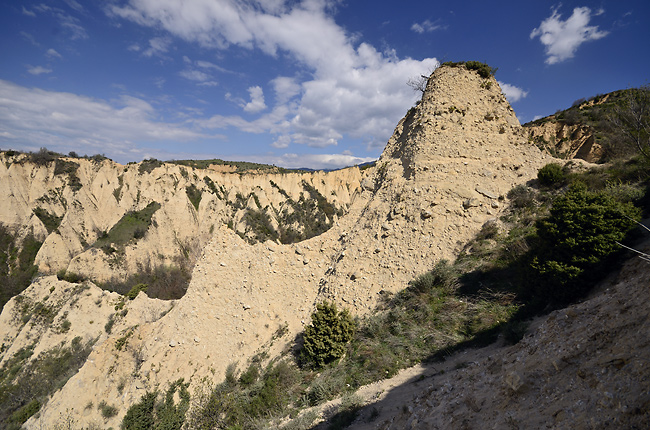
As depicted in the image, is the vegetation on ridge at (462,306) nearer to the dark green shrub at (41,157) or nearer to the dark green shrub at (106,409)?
the dark green shrub at (106,409)

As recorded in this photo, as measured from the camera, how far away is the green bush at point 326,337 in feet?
27.1

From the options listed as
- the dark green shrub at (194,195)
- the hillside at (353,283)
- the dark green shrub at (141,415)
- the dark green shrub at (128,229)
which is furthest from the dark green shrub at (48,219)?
the dark green shrub at (141,415)

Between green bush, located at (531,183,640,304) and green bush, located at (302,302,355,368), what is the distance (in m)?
5.21

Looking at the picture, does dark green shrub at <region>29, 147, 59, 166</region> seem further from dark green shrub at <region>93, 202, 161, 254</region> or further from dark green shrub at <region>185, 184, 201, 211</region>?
dark green shrub at <region>185, 184, 201, 211</region>

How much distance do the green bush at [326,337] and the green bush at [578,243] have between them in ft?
17.1

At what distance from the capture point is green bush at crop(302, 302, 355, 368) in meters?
8.26

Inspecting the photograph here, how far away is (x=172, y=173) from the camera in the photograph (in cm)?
4853

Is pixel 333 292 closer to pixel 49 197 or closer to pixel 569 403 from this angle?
pixel 569 403

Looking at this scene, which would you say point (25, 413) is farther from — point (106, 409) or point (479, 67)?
point (479, 67)

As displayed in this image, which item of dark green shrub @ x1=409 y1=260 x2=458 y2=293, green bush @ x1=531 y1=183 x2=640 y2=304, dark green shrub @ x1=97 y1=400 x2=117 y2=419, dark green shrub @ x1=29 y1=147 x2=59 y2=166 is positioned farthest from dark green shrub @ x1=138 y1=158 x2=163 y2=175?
green bush @ x1=531 y1=183 x2=640 y2=304

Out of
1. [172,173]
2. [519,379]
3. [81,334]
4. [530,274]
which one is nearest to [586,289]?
[530,274]

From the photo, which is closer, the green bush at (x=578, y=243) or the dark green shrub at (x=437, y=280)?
the green bush at (x=578, y=243)

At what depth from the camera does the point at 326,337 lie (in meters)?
8.34

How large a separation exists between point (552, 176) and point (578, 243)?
661cm
